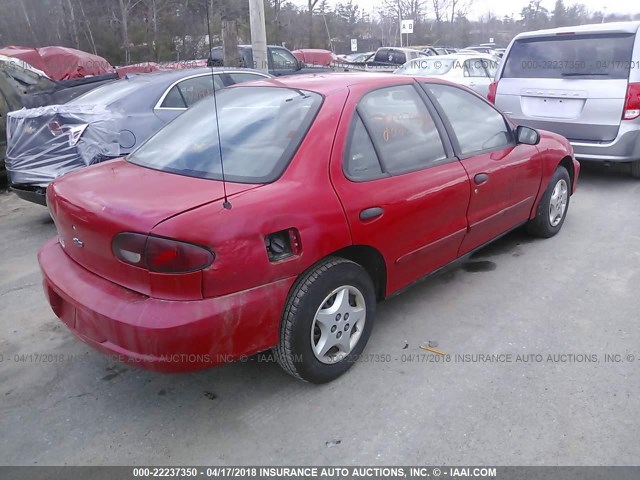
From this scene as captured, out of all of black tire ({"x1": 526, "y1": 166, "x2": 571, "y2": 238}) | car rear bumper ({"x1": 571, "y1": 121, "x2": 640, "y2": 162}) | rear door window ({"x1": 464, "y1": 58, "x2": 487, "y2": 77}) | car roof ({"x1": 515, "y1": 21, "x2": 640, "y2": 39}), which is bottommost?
black tire ({"x1": 526, "y1": 166, "x2": 571, "y2": 238})

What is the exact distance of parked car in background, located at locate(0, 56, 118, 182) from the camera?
693 centimetres

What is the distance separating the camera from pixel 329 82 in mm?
3137

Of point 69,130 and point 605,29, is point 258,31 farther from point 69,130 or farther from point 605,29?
point 605,29

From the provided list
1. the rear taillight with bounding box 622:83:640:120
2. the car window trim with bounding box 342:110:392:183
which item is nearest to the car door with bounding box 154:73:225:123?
the car window trim with bounding box 342:110:392:183

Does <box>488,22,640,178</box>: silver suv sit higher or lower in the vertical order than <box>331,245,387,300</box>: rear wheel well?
higher

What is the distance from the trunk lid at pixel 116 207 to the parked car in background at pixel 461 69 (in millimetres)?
9510

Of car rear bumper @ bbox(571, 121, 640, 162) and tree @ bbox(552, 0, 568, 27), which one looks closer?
car rear bumper @ bbox(571, 121, 640, 162)

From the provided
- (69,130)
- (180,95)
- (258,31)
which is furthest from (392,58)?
(69,130)

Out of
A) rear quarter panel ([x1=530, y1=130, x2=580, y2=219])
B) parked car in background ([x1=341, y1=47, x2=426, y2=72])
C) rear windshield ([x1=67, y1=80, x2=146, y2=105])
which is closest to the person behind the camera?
rear quarter panel ([x1=530, y1=130, x2=580, y2=219])

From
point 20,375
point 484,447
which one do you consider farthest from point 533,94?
point 20,375

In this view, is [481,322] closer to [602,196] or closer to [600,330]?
[600,330]

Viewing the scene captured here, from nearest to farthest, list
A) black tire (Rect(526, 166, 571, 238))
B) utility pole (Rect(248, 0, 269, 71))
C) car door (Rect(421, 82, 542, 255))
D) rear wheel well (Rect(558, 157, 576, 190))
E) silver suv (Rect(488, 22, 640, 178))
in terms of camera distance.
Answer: car door (Rect(421, 82, 542, 255)), black tire (Rect(526, 166, 571, 238)), rear wheel well (Rect(558, 157, 576, 190)), silver suv (Rect(488, 22, 640, 178)), utility pole (Rect(248, 0, 269, 71))

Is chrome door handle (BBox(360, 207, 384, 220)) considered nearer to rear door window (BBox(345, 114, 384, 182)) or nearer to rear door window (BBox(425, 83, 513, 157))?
rear door window (BBox(345, 114, 384, 182))

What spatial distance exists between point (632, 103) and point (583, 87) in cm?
55
